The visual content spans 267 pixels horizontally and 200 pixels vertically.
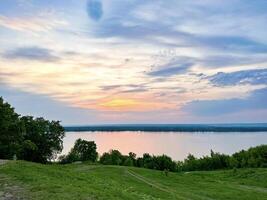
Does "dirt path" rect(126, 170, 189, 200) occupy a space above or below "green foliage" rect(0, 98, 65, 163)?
below

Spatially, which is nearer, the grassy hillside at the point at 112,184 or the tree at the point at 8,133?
the grassy hillside at the point at 112,184

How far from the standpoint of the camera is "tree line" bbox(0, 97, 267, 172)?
166ft

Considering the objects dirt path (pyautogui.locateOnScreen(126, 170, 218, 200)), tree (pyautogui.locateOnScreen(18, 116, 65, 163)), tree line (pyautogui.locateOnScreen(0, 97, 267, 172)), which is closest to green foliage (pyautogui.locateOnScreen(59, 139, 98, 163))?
tree line (pyautogui.locateOnScreen(0, 97, 267, 172))

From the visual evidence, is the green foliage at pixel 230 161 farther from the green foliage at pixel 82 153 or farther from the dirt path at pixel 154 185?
the dirt path at pixel 154 185

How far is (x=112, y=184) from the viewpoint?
79.6 feet

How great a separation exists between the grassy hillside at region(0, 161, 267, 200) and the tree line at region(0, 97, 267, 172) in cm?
1445

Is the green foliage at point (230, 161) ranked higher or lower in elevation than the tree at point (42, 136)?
lower

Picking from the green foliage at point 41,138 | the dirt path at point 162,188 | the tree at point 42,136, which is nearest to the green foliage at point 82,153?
the green foliage at point 41,138

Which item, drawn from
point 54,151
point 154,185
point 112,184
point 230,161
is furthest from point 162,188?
point 230,161

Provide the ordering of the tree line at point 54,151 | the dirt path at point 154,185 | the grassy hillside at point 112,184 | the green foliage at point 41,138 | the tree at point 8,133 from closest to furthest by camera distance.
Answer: the grassy hillside at point 112,184
the dirt path at point 154,185
the tree at point 8,133
the tree line at point 54,151
the green foliage at point 41,138

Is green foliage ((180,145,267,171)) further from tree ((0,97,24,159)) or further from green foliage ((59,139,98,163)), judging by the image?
tree ((0,97,24,159))

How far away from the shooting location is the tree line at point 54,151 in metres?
50.7

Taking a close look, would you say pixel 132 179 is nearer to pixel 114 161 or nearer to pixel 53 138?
pixel 53 138

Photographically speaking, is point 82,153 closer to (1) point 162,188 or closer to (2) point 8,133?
(2) point 8,133
